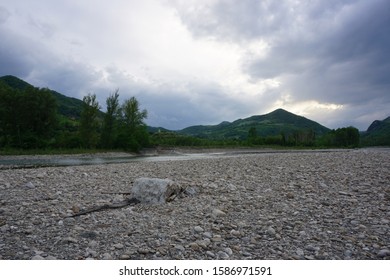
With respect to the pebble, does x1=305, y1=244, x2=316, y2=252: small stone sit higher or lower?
lower

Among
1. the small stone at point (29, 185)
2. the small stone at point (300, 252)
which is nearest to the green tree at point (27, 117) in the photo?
the small stone at point (29, 185)

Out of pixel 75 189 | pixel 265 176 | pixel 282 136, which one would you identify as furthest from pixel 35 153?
pixel 282 136

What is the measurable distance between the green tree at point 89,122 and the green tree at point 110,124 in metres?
4.33

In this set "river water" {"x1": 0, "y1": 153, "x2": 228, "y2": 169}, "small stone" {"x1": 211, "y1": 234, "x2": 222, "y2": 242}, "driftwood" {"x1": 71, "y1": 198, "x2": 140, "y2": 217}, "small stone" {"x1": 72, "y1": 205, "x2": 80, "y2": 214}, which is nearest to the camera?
"small stone" {"x1": 211, "y1": 234, "x2": 222, "y2": 242}

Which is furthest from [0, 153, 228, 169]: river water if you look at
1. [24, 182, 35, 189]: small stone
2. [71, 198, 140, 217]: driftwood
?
[71, 198, 140, 217]: driftwood

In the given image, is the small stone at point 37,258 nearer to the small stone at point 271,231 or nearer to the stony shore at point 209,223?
the stony shore at point 209,223

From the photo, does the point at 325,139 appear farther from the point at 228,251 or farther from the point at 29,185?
the point at 228,251

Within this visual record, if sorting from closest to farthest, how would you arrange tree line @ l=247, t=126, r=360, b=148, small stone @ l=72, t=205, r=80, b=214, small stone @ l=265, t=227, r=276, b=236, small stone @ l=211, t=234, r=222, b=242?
small stone @ l=211, t=234, r=222, b=242, small stone @ l=265, t=227, r=276, b=236, small stone @ l=72, t=205, r=80, b=214, tree line @ l=247, t=126, r=360, b=148

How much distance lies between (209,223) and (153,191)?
3002 mm

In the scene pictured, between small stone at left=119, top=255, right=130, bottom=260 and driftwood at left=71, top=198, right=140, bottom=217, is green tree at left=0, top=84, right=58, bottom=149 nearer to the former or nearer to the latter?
driftwood at left=71, top=198, right=140, bottom=217

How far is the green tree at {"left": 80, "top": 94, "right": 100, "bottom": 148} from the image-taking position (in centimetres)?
6625

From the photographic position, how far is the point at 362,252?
5.39 metres

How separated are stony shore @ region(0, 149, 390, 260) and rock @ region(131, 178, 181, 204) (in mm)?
348
